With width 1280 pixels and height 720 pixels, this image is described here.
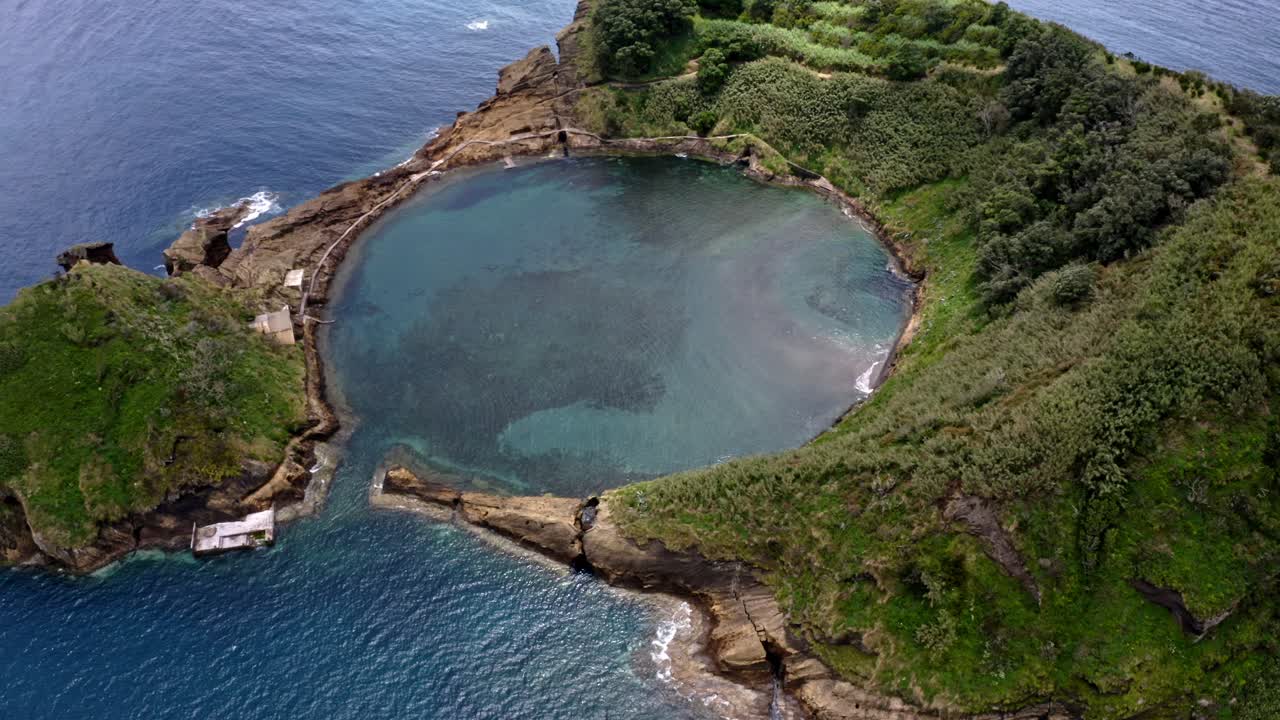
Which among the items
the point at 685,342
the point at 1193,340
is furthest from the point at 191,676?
the point at 1193,340

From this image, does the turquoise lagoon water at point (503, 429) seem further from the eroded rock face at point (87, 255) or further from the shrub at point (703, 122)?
the eroded rock face at point (87, 255)

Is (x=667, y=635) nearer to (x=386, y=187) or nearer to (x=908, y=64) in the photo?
(x=386, y=187)

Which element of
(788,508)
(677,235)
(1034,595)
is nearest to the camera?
(1034,595)

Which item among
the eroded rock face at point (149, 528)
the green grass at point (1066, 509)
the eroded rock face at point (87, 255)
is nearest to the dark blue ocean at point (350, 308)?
the eroded rock face at point (149, 528)

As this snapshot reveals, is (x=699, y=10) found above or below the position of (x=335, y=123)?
above

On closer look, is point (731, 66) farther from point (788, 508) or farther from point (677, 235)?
point (788, 508)

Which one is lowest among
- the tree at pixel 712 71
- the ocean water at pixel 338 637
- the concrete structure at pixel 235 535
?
the ocean water at pixel 338 637

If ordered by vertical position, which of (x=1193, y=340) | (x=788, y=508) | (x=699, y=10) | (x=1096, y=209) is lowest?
(x=788, y=508)

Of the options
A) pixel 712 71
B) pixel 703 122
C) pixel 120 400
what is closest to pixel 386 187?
pixel 120 400
